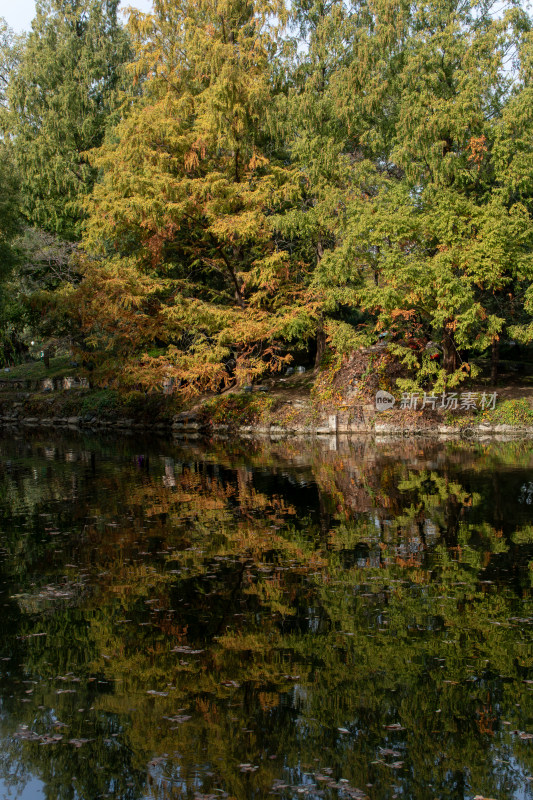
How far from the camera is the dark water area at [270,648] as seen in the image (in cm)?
475

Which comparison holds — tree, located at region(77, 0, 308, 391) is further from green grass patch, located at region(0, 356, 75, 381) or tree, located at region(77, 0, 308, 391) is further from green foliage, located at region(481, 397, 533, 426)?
green grass patch, located at region(0, 356, 75, 381)

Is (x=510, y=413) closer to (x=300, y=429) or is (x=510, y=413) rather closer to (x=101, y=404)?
(x=300, y=429)

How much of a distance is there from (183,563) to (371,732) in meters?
4.41

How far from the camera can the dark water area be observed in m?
4.75

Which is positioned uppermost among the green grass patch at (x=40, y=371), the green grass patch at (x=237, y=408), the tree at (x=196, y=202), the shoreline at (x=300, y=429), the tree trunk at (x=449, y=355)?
the tree at (x=196, y=202)

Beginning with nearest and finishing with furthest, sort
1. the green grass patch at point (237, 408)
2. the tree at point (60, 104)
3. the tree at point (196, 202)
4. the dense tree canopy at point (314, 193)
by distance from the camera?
the dense tree canopy at point (314, 193), the tree at point (196, 202), the green grass patch at point (237, 408), the tree at point (60, 104)

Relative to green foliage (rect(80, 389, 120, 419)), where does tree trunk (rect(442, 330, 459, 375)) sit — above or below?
above

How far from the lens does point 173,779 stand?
182 inches

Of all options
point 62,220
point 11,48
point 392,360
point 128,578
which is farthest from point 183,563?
point 11,48

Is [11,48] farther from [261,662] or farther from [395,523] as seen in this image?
[261,662]

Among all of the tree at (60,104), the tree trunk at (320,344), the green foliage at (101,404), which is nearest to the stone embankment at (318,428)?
the green foliage at (101,404)

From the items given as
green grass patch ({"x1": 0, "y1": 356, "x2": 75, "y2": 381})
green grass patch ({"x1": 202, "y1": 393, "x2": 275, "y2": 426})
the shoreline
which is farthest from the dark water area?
green grass patch ({"x1": 0, "y1": 356, "x2": 75, "y2": 381})

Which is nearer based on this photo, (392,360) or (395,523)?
(395,523)

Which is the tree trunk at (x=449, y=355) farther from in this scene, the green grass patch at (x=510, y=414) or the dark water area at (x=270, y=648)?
the dark water area at (x=270, y=648)
